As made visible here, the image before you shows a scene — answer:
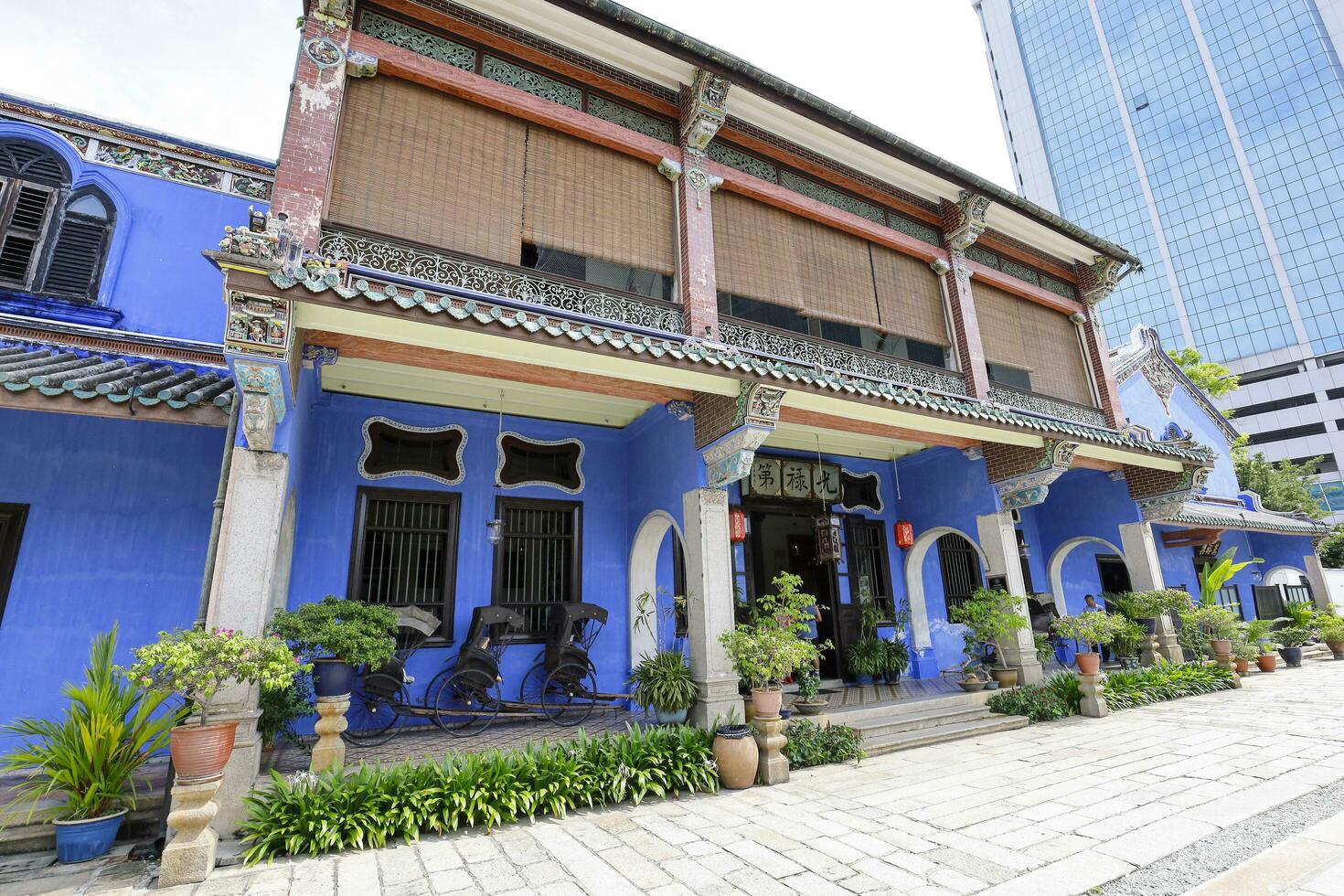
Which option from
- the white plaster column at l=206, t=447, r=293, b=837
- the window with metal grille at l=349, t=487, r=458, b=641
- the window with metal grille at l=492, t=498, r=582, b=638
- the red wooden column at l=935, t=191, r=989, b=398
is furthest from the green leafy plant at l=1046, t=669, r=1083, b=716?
the white plaster column at l=206, t=447, r=293, b=837

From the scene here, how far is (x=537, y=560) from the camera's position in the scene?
26.1ft

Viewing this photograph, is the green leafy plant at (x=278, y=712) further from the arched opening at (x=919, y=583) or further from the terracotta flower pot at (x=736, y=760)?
the arched opening at (x=919, y=583)

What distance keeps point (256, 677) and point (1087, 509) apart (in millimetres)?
12791

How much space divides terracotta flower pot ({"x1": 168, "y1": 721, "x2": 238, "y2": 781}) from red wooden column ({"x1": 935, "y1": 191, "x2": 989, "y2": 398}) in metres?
9.26

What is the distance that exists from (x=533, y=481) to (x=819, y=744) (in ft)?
15.0

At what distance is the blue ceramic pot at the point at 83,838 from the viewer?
3.89 m

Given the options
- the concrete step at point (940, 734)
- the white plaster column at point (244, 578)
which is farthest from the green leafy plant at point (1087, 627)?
the white plaster column at point (244, 578)

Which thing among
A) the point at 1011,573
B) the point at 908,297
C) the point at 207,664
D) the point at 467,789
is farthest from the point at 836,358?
the point at 207,664

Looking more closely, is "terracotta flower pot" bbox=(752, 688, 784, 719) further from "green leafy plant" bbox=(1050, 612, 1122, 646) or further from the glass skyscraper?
the glass skyscraper

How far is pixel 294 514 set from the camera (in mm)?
6461

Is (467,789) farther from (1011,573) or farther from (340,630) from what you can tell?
(1011,573)

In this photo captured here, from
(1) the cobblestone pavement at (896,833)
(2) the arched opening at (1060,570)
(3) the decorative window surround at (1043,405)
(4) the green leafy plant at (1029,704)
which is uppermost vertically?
(3) the decorative window surround at (1043,405)

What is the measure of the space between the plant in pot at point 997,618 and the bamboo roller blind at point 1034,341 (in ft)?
12.2

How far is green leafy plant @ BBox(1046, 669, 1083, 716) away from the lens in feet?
27.8
